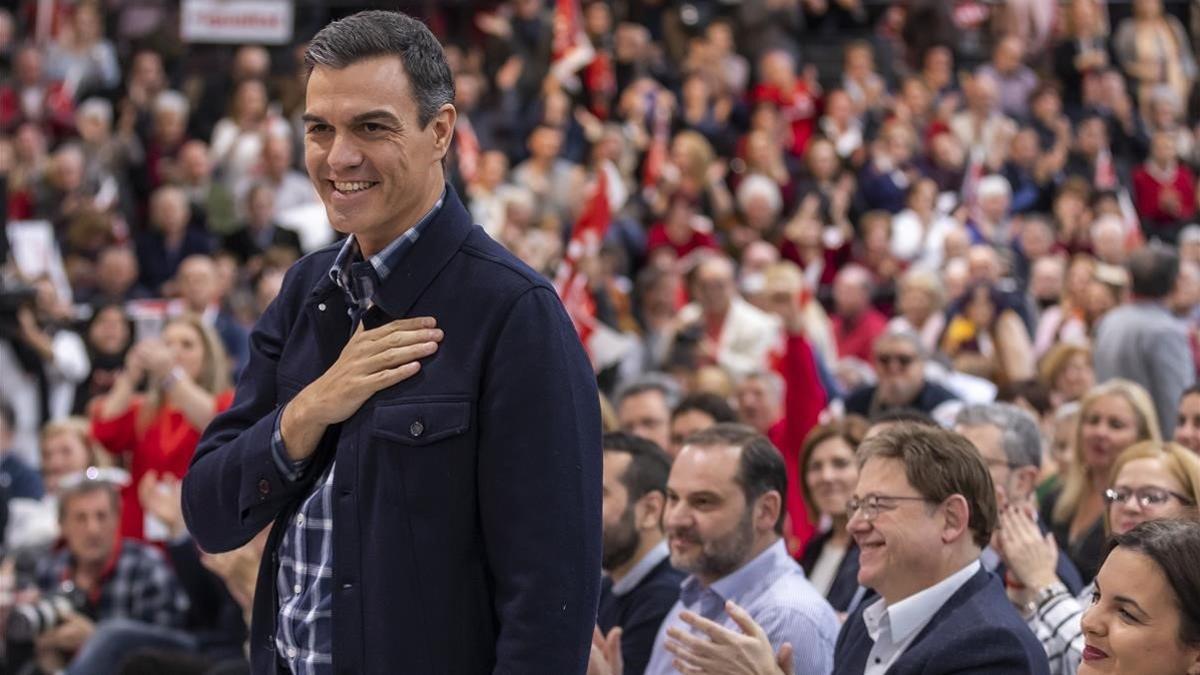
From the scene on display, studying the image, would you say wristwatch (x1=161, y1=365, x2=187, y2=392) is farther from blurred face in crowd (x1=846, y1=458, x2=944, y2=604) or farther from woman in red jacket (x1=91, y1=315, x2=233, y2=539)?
blurred face in crowd (x1=846, y1=458, x2=944, y2=604)

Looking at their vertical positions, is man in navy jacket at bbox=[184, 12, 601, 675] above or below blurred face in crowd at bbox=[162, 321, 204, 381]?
above

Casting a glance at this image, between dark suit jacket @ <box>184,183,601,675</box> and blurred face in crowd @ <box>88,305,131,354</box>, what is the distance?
778cm

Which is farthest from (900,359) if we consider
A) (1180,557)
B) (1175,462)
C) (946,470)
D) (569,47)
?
(569,47)

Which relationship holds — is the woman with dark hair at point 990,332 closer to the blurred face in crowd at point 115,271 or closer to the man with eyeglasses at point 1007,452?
the man with eyeglasses at point 1007,452

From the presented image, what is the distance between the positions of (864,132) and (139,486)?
28.5 ft

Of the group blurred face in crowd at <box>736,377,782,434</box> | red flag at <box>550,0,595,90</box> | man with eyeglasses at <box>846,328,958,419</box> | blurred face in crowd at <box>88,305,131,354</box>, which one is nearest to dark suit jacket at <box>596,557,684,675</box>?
man with eyeglasses at <box>846,328,958,419</box>

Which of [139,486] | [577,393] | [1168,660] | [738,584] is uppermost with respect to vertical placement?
[577,393]

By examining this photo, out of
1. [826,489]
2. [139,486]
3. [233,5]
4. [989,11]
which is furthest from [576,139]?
[826,489]

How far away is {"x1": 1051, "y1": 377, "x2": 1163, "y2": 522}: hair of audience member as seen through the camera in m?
6.07

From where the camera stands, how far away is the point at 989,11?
18000 millimetres

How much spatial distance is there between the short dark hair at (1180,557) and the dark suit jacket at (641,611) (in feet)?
6.32

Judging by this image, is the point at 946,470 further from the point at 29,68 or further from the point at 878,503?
the point at 29,68

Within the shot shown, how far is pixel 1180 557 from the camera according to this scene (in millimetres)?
2930

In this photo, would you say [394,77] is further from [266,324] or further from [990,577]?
[990,577]
